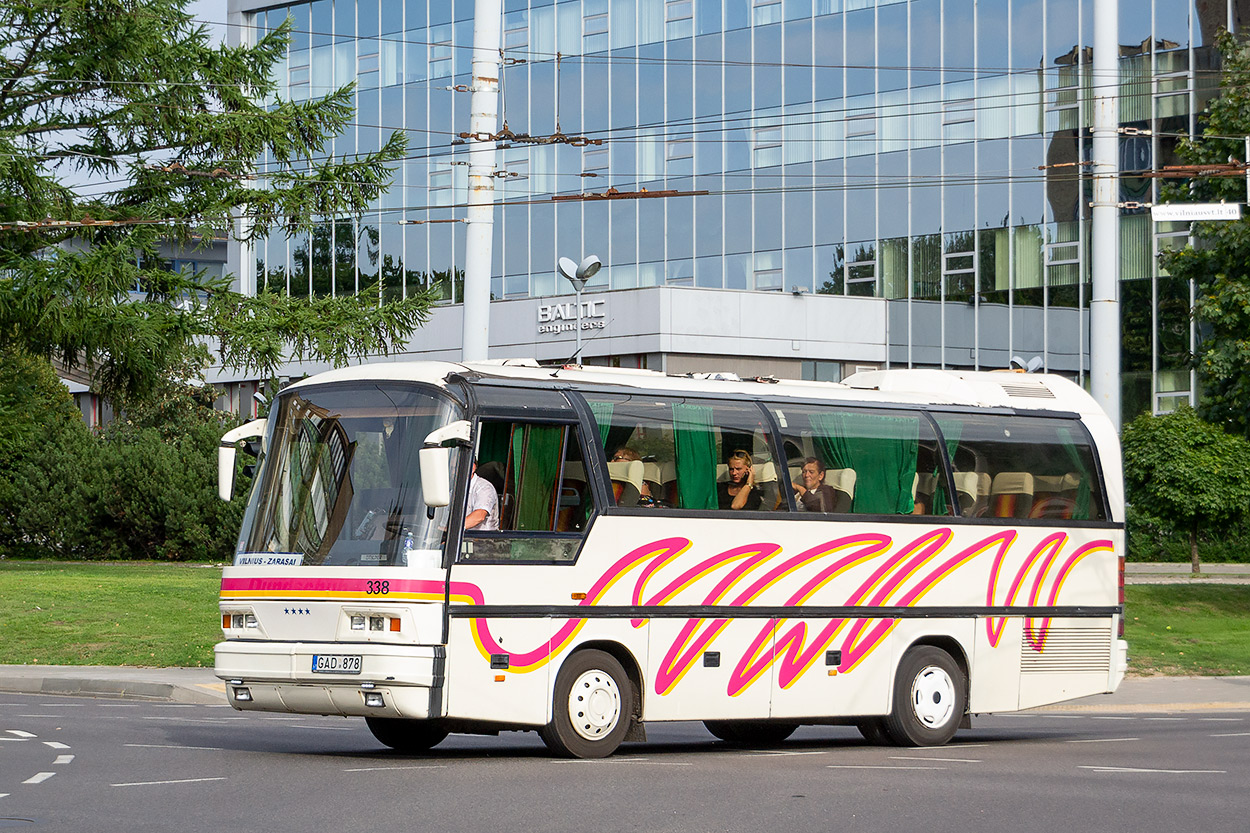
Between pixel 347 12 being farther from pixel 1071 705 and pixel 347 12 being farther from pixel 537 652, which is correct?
pixel 537 652

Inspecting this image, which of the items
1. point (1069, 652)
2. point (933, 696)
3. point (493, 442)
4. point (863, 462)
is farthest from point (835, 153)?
point (493, 442)

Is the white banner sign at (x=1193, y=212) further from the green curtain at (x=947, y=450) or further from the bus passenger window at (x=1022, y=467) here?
the green curtain at (x=947, y=450)

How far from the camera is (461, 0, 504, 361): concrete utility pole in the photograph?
21078 mm

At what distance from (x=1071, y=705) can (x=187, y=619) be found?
41.1ft

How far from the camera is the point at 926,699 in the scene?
15.9 m

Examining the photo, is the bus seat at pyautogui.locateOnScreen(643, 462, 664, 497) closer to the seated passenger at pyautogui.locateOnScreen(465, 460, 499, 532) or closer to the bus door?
the bus door

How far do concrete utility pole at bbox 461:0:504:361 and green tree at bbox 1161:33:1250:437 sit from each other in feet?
43.5

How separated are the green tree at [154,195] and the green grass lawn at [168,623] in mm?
5351

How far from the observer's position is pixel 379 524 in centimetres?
1307

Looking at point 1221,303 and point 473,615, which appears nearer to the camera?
point 473,615

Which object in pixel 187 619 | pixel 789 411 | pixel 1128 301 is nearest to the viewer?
pixel 789 411

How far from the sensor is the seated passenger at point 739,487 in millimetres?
14719

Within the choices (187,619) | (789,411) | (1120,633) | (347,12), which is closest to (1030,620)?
(1120,633)

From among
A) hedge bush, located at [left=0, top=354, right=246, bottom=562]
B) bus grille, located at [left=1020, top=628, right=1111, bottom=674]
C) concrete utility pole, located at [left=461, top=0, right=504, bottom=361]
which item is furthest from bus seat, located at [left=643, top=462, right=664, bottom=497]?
hedge bush, located at [left=0, top=354, right=246, bottom=562]
